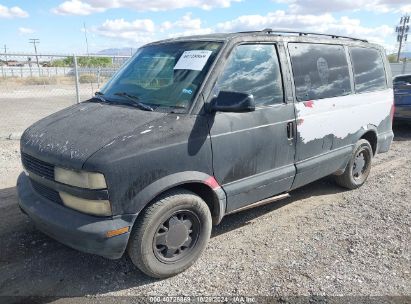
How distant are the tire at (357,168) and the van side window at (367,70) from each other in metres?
0.79

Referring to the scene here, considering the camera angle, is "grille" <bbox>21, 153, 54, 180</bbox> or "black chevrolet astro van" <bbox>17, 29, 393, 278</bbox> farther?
"grille" <bbox>21, 153, 54, 180</bbox>

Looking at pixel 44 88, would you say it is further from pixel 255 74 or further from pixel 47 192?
pixel 255 74

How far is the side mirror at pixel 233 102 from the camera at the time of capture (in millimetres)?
3236

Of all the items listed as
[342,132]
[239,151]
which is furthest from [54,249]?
[342,132]

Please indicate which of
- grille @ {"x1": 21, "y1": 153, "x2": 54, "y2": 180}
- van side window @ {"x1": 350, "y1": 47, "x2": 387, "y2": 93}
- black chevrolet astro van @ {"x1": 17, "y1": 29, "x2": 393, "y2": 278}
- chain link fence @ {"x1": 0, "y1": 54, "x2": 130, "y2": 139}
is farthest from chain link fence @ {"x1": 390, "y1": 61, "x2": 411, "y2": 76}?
grille @ {"x1": 21, "y1": 153, "x2": 54, "y2": 180}

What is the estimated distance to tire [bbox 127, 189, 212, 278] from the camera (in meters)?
3.09

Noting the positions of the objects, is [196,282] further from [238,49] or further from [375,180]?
[375,180]

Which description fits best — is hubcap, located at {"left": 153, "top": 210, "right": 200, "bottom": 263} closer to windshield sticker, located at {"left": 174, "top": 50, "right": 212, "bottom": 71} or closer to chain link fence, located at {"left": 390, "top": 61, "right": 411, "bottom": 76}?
windshield sticker, located at {"left": 174, "top": 50, "right": 212, "bottom": 71}

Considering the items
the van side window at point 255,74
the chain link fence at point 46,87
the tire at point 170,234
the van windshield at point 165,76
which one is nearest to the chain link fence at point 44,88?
the chain link fence at point 46,87

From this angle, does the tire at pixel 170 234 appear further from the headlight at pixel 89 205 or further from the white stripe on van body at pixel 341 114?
the white stripe on van body at pixel 341 114

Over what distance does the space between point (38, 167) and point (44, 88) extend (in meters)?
24.9

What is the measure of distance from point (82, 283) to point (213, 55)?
236 centimetres

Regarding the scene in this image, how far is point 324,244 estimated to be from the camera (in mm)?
3980

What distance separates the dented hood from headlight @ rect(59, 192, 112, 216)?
0.89ft
